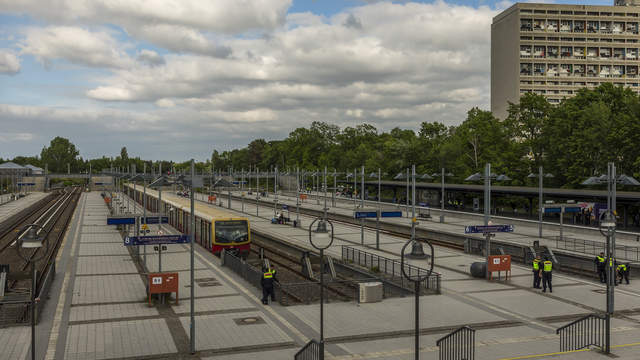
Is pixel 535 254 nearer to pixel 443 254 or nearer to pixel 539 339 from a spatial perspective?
pixel 443 254

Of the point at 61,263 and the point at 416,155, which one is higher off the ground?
the point at 416,155

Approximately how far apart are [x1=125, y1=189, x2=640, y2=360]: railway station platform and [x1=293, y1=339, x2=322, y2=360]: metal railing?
3.31 ft

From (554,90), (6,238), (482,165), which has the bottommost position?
(6,238)

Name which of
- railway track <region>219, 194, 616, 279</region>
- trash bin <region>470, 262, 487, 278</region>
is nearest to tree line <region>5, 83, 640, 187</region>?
railway track <region>219, 194, 616, 279</region>

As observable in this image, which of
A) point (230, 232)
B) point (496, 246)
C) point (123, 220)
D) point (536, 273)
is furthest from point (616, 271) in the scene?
point (123, 220)

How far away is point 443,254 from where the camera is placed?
3344 centimetres

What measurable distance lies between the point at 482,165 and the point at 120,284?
183 feet

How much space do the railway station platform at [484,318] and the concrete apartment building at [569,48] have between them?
9047 cm

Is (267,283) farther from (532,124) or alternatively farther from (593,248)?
(532,124)

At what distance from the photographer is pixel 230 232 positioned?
31.4m

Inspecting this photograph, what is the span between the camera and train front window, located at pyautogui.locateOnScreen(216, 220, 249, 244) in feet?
103

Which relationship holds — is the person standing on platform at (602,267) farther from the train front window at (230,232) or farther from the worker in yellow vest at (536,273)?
the train front window at (230,232)

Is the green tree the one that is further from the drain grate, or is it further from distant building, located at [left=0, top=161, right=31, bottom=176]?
distant building, located at [left=0, top=161, right=31, bottom=176]

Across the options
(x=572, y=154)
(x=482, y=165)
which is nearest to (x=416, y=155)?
(x=482, y=165)
